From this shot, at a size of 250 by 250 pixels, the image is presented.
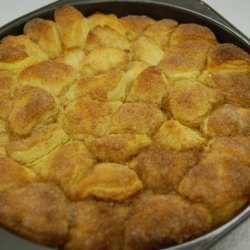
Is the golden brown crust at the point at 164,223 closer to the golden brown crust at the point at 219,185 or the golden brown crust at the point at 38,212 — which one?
the golden brown crust at the point at 219,185

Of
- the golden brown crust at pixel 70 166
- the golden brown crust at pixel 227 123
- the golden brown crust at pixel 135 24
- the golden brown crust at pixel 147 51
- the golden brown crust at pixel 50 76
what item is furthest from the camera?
the golden brown crust at pixel 135 24

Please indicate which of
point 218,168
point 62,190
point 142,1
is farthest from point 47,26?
point 218,168

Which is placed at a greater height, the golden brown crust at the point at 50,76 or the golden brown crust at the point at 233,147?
the golden brown crust at the point at 50,76

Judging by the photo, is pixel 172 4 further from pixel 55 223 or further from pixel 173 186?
pixel 55 223

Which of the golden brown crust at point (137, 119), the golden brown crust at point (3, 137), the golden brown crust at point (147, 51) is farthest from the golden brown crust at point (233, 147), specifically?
the golden brown crust at point (3, 137)

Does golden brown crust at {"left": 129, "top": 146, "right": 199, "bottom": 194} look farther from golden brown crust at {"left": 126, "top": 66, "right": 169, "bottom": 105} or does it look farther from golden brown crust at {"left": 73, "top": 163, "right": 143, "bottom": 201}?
golden brown crust at {"left": 126, "top": 66, "right": 169, "bottom": 105}

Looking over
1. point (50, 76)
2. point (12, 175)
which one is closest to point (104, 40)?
point (50, 76)
